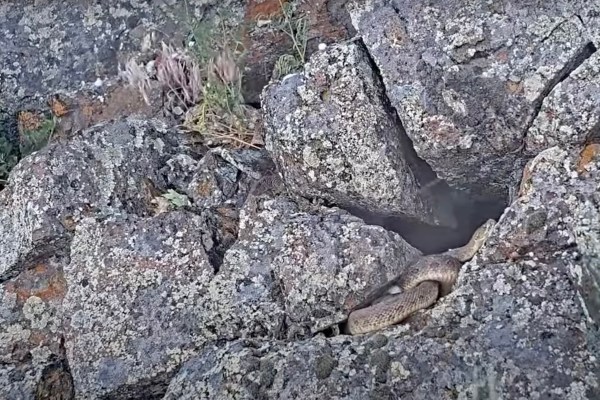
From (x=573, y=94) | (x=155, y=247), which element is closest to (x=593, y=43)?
(x=573, y=94)

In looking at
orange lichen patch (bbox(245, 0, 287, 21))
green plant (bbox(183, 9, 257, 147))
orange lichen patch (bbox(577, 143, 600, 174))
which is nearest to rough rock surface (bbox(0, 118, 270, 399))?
green plant (bbox(183, 9, 257, 147))

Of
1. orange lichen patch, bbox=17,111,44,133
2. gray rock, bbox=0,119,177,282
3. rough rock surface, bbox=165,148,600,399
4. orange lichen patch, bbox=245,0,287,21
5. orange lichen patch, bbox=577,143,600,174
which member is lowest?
rough rock surface, bbox=165,148,600,399

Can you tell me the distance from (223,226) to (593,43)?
6.77 feet

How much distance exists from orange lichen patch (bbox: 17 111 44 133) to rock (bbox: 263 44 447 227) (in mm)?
1790

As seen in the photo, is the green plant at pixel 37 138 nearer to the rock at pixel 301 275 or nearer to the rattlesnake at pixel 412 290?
the rock at pixel 301 275

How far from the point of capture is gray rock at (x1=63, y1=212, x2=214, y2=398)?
3762 millimetres

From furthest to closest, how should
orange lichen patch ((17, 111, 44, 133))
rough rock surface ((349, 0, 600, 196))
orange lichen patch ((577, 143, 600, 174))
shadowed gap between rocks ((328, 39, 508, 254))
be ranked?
orange lichen patch ((17, 111, 44, 133))
shadowed gap between rocks ((328, 39, 508, 254))
rough rock surface ((349, 0, 600, 196))
orange lichen patch ((577, 143, 600, 174))

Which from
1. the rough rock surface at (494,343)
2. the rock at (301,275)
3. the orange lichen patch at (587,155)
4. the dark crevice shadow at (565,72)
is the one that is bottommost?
the rough rock surface at (494,343)

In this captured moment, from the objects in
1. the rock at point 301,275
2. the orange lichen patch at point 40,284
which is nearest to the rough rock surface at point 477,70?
the rock at point 301,275

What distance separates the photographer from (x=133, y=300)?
12.8ft

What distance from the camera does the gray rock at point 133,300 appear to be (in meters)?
3.76

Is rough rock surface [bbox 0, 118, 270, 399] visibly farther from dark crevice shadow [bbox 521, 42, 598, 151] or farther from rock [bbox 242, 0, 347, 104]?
dark crevice shadow [bbox 521, 42, 598, 151]

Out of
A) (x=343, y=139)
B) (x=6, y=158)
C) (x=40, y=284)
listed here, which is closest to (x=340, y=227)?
(x=343, y=139)

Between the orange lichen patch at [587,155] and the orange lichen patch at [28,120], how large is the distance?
3345mm
